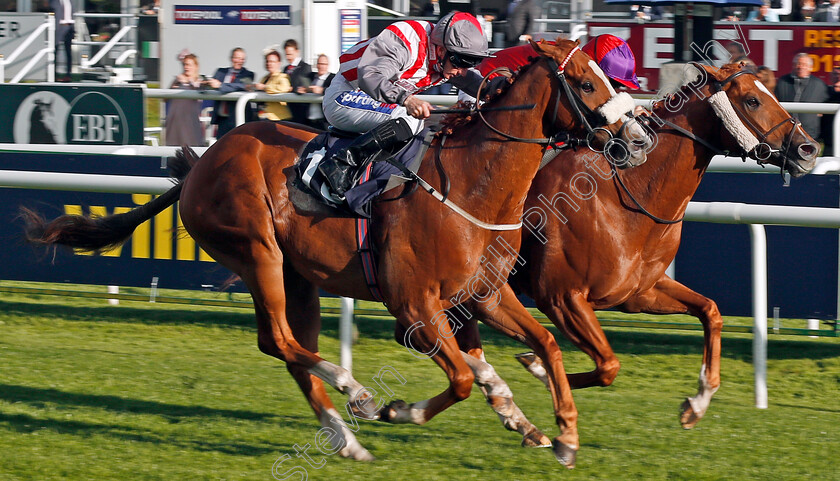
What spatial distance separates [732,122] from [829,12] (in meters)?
5.67

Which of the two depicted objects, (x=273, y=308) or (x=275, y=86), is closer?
(x=273, y=308)

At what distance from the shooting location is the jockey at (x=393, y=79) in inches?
150

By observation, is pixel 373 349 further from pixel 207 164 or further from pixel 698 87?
pixel 698 87

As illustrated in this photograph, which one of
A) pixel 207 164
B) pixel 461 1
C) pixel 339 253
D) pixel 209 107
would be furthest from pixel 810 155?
pixel 461 1

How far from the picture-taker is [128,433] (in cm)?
434

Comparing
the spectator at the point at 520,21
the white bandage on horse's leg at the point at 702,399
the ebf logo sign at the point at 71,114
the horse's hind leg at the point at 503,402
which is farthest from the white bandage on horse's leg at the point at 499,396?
the spectator at the point at 520,21

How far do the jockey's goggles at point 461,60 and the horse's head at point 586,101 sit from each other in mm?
308

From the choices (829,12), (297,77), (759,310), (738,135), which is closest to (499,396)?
(738,135)

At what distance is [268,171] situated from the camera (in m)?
4.22

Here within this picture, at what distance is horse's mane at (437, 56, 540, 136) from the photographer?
384 cm

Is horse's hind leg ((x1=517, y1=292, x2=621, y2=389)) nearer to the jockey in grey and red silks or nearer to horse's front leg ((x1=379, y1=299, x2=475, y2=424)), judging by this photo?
horse's front leg ((x1=379, y1=299, x2=475, y2=424))

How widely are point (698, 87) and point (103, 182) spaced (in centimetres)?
317

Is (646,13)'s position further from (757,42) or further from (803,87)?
(803,87)

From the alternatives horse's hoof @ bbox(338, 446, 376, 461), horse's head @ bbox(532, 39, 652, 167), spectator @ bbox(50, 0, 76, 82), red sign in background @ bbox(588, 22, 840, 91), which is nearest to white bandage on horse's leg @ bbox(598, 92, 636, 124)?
horse's head @ bbox(532, 39, 652, 167)
